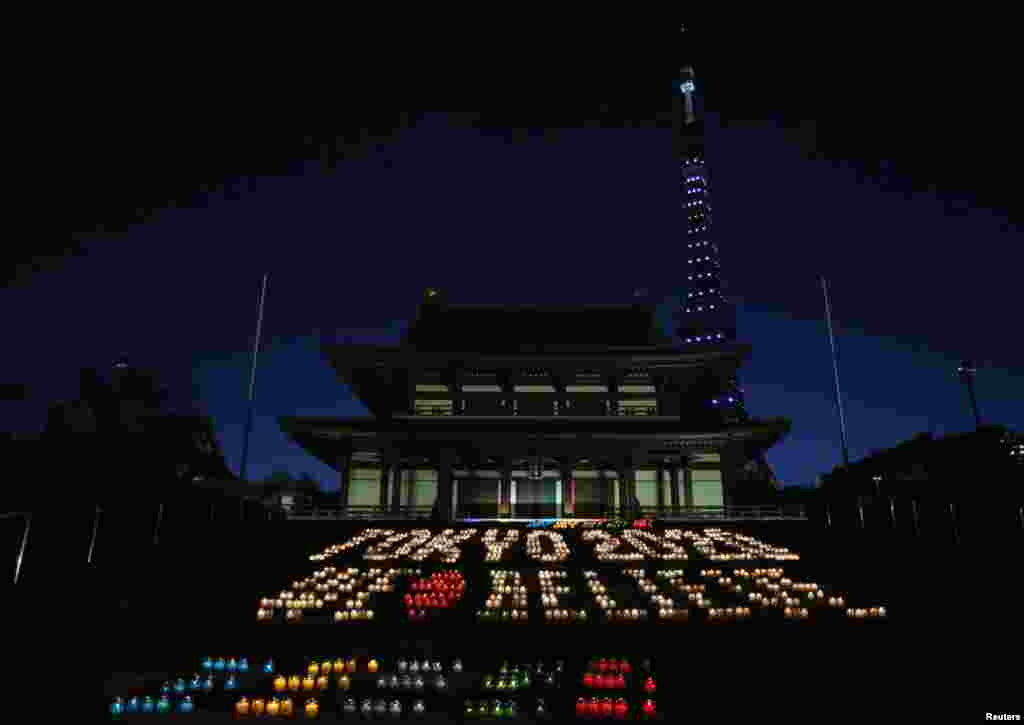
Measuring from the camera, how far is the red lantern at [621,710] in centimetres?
704

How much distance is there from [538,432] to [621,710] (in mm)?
15778

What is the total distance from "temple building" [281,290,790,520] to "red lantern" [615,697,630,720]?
15.5 m

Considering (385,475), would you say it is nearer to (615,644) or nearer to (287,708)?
(615,644)

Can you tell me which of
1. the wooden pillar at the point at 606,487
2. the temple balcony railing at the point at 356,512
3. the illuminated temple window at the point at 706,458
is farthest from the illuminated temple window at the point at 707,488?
the temple balcony railing at the point at 356,512

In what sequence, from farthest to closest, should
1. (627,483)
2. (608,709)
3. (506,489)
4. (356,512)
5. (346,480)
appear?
(346,480) < (506,489) < (627,483) < (356,512) < (608,709)

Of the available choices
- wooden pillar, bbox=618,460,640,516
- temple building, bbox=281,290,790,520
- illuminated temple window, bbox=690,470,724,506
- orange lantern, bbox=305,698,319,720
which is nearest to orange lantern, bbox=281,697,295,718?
orange lantern, bbox=305,698,319,720

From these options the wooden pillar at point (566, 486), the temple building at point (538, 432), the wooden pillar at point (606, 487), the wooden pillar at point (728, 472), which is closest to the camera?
the temple building at point (538, 432)

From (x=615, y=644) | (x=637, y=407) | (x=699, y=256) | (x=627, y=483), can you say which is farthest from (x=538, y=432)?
(x=699, y=256)

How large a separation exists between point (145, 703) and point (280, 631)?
240 centimetres

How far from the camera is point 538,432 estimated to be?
2280cm

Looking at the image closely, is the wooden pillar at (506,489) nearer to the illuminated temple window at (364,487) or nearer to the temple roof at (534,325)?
the illuminated temple window at (364,487)

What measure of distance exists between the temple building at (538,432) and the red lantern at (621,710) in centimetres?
1553

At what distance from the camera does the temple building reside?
23.1 metres

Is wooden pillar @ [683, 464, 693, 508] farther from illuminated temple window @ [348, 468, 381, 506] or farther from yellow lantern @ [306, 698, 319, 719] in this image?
yellow lantern @ [306, 698, 319, 719]
